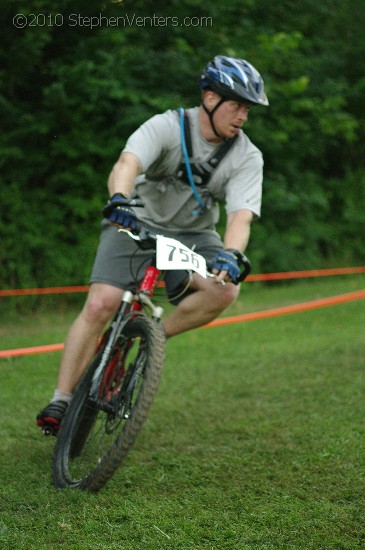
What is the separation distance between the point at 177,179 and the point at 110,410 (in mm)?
1343

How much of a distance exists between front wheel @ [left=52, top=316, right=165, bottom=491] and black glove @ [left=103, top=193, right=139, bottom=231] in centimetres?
44

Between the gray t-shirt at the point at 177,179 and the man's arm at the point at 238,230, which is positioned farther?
the gray t-shirt at the point at 177,179

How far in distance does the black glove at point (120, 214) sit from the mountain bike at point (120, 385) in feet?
0.19

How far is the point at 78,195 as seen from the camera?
11.9 metres

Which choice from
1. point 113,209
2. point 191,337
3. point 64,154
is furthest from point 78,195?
point 113,209

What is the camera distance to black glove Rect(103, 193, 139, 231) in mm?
3545

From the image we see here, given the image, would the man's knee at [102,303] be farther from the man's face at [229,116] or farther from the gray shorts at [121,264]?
the man's face at [229,116]

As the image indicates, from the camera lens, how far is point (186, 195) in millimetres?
4453

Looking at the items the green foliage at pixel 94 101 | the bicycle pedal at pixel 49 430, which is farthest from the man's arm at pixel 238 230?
the green foliage at pixel 94 101

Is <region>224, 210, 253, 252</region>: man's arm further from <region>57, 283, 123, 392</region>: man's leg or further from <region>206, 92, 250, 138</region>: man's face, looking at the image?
<region>57, 283, 123, 392</region>: man's leg

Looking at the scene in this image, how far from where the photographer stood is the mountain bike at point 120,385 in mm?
3422

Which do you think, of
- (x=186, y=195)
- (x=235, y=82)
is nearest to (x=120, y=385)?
(x=186, y=195)

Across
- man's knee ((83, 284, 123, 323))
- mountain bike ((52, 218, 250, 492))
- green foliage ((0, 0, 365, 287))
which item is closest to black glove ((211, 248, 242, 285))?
mountain bike ((52, 218, 250, 492))

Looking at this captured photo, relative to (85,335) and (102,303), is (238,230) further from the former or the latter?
(85,335)
